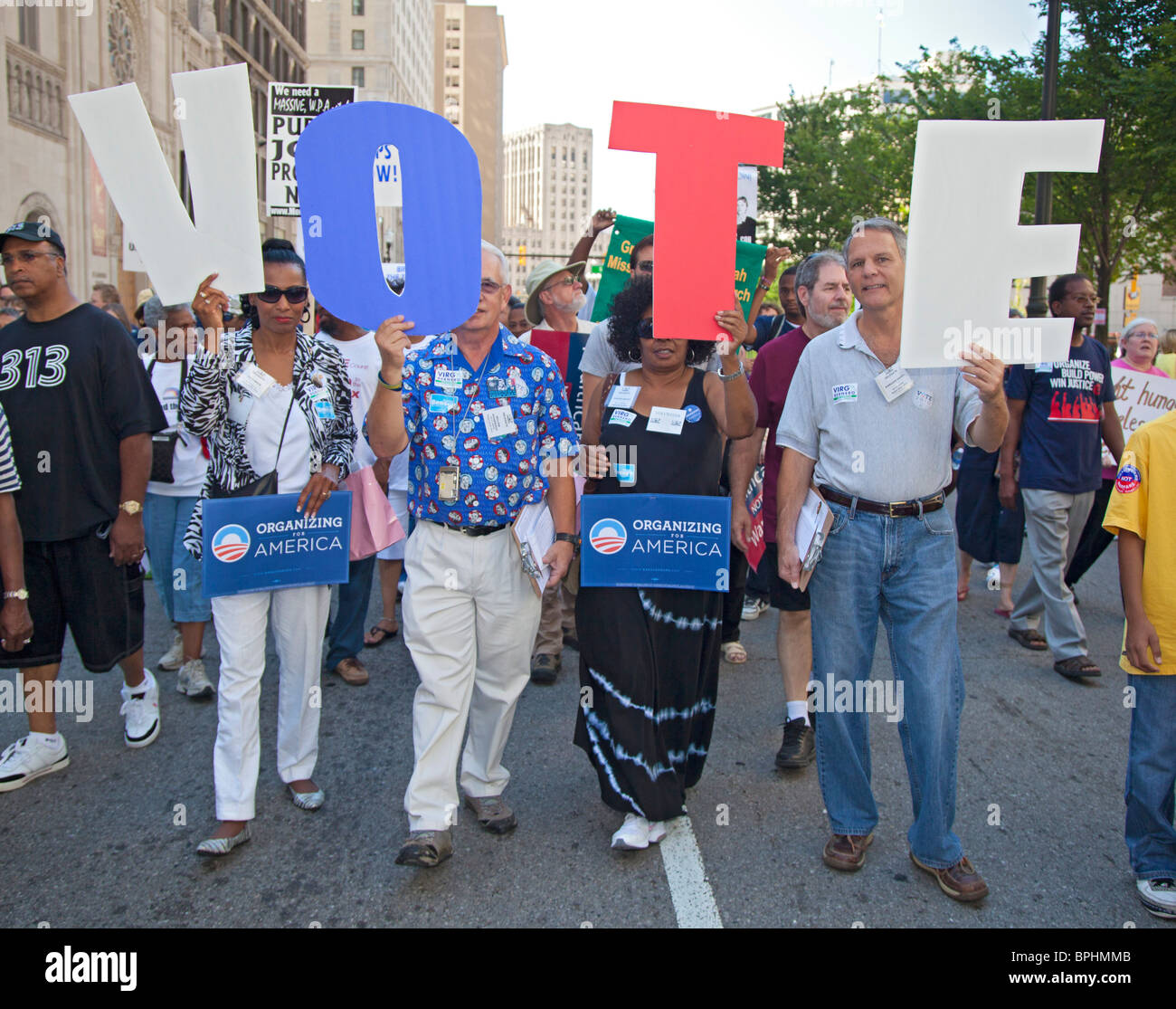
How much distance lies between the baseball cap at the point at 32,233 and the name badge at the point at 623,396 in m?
2.40

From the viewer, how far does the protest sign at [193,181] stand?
358cm

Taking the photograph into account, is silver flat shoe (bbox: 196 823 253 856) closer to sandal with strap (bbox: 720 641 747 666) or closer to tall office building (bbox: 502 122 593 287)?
sandal with strap (bbox: 720 641 747 666)

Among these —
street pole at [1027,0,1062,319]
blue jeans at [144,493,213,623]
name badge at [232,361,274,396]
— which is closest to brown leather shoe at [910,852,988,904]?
name badge at [232,361,274,396]

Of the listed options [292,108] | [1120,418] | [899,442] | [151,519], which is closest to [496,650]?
[899,442]

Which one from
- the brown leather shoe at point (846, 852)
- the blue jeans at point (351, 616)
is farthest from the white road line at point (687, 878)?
the blue jeans at point (351, 616)

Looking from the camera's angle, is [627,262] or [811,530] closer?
[811,530]

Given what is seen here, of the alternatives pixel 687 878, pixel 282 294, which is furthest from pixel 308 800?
pixel 282 294

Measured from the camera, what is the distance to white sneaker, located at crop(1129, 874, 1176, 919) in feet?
10.9

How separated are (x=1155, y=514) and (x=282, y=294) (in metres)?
3.45

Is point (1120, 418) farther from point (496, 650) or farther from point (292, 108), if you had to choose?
point (292, 108)

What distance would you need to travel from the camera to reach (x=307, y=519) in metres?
3.99

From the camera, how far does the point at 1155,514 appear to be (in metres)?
3.40

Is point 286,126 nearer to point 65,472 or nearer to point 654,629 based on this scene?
point 65,472

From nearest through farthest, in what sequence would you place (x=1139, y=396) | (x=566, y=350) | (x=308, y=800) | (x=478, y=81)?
(x=308, y=800) < (x=566, y=350) < (x=1139, y=396) < (x=478, y=81)
